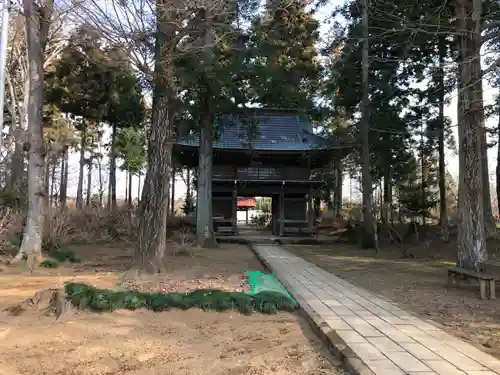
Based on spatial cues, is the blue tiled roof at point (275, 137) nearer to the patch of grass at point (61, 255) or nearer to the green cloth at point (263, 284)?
the patch of grass at point (61, 255)

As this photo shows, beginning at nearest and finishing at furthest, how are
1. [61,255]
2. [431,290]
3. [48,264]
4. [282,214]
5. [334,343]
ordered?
[334,343], [431,290], [48,264], [61,255], [282,214]

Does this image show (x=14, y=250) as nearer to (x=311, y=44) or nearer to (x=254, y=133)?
(x=254, y=133)

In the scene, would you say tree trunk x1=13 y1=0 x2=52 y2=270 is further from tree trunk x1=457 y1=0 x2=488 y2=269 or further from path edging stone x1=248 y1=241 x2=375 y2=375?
tree trunk x1=457 y1=0 x2=488 y2=269

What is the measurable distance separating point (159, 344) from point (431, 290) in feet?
17.7

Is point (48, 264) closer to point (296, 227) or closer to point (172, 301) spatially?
point (172, 301)

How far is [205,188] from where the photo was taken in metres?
19.2

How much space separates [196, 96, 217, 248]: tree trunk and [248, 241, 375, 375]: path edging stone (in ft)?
39.7

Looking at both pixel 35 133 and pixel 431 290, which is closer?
pixel 431 290

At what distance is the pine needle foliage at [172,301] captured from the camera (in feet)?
20.7

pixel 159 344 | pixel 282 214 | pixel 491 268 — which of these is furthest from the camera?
pixel 282 214

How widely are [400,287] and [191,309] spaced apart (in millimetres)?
4256

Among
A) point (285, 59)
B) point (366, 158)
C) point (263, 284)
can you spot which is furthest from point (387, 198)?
point (263, 284)

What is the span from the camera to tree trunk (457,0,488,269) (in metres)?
9.17

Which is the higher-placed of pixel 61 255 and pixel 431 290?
pixel 61 255
